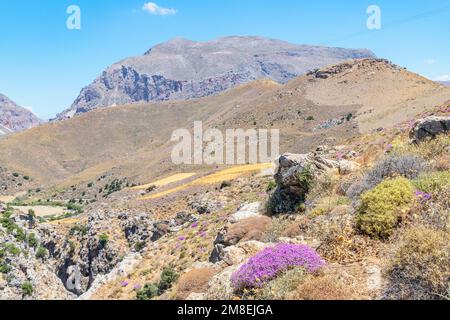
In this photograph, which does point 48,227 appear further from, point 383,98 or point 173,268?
point 383,98

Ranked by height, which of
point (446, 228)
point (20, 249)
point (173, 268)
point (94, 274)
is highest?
point (446, 228)

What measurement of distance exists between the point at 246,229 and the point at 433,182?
25.4 feet

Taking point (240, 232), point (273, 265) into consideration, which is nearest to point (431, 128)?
point (240, 232)

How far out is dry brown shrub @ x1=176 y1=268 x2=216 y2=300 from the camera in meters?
11.2

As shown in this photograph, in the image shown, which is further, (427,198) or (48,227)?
(48,227)

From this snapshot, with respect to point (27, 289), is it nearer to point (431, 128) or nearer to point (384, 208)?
point (431, 128)

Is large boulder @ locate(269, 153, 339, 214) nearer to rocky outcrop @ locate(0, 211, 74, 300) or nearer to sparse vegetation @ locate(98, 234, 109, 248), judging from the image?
rocky outcrop @ locate(0, 211, 74, 300)

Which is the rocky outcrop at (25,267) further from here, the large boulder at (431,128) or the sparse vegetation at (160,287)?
the large boulder at (431,128)

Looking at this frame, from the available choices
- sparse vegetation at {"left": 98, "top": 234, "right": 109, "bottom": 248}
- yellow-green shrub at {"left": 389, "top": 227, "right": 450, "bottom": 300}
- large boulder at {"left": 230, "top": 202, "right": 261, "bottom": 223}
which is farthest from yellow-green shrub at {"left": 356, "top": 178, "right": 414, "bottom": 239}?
sparse vegetation at {"left": 98, "top": 234, "right": 109, "bottom": 248}

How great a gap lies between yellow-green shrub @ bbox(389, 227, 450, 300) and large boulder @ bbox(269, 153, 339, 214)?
30.9 ft

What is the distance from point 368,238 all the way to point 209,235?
582 inches

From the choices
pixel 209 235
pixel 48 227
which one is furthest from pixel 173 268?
pixel 48 227

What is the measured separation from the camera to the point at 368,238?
366 inches
